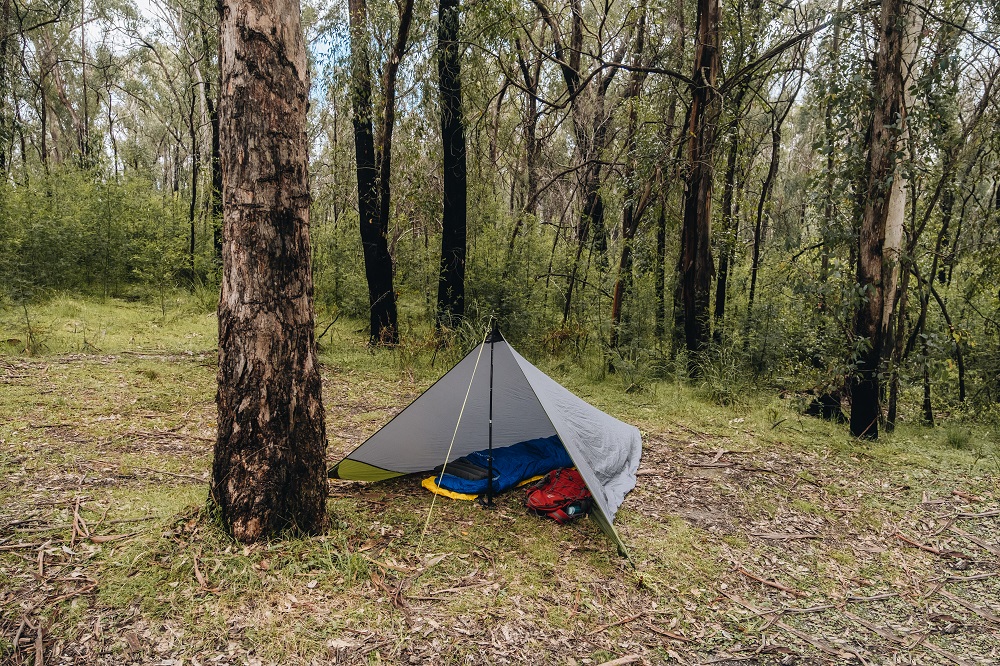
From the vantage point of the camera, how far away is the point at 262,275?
312 cm

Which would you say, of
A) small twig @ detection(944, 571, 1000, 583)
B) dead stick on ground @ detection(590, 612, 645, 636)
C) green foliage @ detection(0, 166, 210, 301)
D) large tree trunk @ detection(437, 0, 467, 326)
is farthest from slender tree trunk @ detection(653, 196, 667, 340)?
green foliage @ detection(0, 166, 210, 301)

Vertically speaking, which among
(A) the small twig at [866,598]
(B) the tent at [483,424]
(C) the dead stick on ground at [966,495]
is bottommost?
(A) the small twig at [866,598]

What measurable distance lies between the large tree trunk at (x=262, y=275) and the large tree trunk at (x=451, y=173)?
5581 millimetres

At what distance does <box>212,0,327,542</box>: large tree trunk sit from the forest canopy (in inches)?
173

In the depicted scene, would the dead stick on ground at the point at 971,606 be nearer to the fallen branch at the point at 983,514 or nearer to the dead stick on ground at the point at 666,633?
the fallen branch at the point at 983,514

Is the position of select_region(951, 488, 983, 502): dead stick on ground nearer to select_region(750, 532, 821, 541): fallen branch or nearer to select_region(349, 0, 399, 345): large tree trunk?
select_region(750, 532, 821, 541): fallen branch

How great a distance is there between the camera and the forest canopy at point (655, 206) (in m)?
5.91

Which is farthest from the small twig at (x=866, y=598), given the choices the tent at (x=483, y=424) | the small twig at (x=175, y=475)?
the small twig at (x=175, y=475)

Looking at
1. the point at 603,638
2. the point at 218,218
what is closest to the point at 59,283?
the point at 218,218

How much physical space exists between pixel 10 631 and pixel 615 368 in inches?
292

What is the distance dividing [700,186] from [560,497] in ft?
18.3

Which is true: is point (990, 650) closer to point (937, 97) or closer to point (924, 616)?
point (924, 616)

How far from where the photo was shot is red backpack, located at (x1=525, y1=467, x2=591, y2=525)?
410cm

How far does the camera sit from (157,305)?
1137cm
